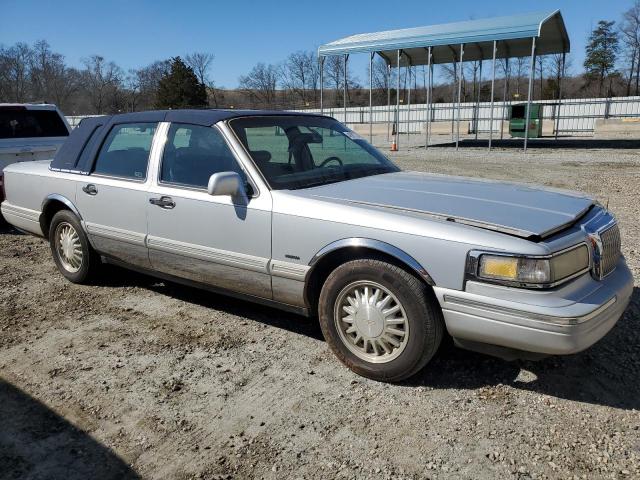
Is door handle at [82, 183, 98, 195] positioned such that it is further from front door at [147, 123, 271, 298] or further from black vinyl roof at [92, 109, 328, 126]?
front door at [147, 123, 271, 298]

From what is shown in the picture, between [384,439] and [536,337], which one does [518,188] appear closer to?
[536,337]

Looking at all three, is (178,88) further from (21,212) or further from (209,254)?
(209,254)

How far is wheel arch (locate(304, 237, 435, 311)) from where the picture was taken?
301 cm

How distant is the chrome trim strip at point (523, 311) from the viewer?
2668mm

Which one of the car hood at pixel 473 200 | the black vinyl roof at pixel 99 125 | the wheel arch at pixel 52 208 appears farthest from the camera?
the wheel arch at pixel 52 208

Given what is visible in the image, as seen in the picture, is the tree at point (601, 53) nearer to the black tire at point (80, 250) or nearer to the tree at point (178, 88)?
the tree at point (178, 88)

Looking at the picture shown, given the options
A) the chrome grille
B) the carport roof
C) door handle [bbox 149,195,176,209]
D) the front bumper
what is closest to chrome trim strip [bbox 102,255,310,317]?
door handle [bbox 149,195,176,209]

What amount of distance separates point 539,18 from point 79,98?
63.6 meters

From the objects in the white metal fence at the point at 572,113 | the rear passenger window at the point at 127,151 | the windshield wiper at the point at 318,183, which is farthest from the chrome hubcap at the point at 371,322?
the white metal fence at the point at 572,113

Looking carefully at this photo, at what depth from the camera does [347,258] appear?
3.36m

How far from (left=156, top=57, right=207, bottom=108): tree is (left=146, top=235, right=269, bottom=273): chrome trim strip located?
52.6 metres

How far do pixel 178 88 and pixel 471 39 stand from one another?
143 feet

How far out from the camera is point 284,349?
12.4ft

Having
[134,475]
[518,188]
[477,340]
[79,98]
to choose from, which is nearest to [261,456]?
[134,475]
